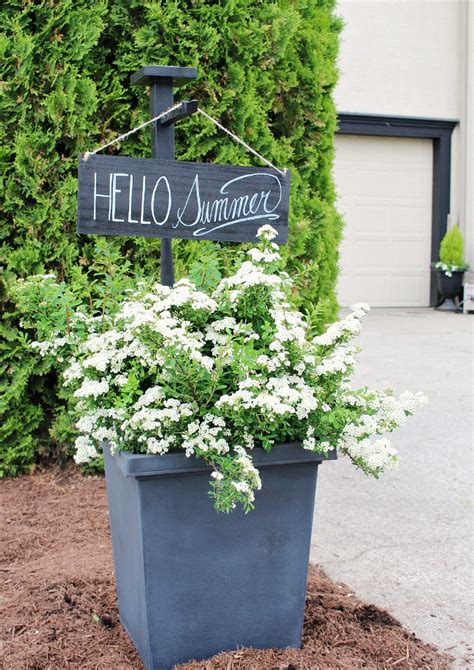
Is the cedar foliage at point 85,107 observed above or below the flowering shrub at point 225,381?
above

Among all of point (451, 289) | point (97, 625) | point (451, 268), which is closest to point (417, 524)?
point (97, 625)

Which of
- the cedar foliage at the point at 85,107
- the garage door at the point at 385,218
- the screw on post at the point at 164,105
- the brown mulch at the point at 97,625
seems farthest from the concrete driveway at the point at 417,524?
the garage door at the point at 385,218

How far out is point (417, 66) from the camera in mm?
12852

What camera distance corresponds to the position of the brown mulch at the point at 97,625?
2.36m

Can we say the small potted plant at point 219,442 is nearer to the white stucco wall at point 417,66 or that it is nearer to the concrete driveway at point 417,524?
the concrete driveway at point 417,524

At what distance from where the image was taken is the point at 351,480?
4664 millimetres

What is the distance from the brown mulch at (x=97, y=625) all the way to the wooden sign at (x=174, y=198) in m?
1.24

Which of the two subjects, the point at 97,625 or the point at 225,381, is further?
the point at 97,625

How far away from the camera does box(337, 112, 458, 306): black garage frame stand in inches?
493

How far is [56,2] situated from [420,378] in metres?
4.49

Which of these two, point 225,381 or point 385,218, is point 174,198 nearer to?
point 225,381

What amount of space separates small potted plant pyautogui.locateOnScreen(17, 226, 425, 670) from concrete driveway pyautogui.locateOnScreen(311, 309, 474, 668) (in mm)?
730

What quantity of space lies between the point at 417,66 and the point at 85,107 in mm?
10007

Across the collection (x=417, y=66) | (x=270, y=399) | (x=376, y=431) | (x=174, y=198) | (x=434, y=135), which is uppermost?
(x=417, y=66)
